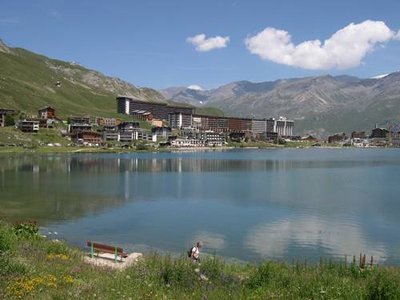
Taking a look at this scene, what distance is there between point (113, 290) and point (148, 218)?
41.1m

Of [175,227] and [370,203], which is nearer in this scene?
[175,227]

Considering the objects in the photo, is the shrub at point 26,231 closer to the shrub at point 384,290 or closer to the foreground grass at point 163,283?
the foreground grass at point 163,283

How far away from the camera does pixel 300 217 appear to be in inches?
2206

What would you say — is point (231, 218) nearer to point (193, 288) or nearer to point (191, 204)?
point (191, 204)

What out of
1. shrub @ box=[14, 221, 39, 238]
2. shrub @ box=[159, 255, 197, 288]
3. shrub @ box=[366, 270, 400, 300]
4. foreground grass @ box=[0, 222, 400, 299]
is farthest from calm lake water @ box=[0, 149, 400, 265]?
shrub @ box=[366, 270, 400, 300]

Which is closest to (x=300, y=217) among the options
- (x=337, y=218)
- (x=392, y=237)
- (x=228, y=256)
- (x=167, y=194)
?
(x=337, y=218)

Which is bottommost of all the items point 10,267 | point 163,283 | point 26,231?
point 26,231

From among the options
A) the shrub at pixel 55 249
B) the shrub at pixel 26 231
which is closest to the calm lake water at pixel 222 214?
the shrub at pixel 26 231

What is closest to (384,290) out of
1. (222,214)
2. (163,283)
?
(163,283)

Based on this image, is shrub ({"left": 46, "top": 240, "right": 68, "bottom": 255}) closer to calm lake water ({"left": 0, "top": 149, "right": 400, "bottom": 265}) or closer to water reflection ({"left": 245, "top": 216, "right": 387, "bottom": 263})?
calm lake water ({"left": 0, "top": 149, "right": 400, "bottom": 265})

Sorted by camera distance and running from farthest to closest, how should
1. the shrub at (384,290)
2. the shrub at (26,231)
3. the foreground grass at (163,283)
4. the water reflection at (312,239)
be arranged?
the water reflection at (312,239), the shrub at (26,231), the shrub at (384,290), the foreground grass at (163,283)

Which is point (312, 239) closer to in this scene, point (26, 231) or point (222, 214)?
point (222, 214)

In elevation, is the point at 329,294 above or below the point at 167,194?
above

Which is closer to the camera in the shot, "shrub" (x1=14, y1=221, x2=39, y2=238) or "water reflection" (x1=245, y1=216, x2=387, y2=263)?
"shrub" (x1=14, y1=221, x2=39, y2=238)
